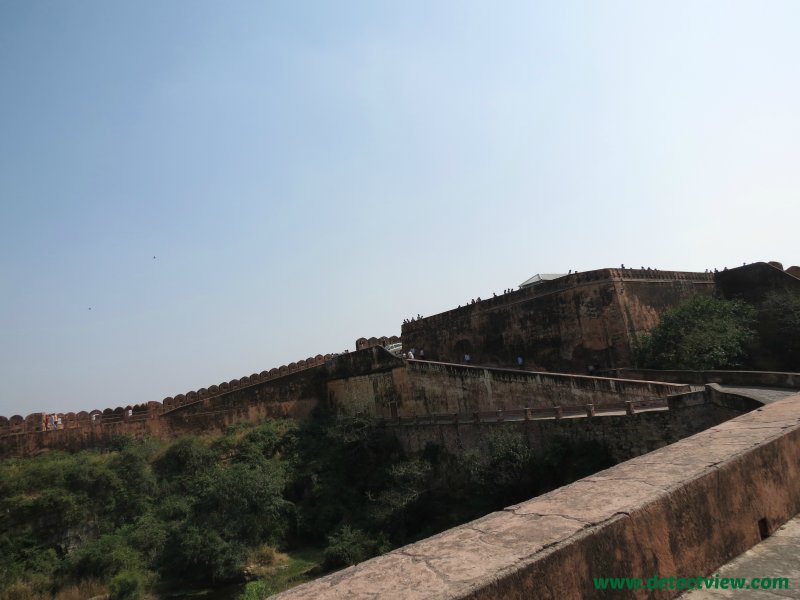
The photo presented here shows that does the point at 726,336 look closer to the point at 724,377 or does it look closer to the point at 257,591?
the point at 724,377

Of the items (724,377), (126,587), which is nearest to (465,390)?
(724,377)

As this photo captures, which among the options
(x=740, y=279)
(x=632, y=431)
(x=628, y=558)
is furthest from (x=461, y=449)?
(x=740, y=279)

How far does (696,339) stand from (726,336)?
1.05m

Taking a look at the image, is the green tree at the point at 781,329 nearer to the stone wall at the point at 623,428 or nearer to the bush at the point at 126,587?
the stone wall at the point at 623,428

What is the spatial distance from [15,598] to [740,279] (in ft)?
89.3

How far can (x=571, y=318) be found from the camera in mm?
17750

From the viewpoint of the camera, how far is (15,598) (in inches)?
483

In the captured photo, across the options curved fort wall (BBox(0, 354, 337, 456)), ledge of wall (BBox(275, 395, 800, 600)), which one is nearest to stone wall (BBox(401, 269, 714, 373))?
curved fort wall (BBox(0, 354, 337, 456))

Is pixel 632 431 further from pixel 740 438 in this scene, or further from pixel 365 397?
pixel 365 397

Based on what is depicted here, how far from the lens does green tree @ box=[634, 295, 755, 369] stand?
47.3 feet

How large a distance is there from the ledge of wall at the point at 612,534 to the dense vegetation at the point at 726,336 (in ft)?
44.2

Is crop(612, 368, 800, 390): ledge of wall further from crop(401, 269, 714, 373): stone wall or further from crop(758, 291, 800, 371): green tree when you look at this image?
crop(758, 291, 800, 371): green tree

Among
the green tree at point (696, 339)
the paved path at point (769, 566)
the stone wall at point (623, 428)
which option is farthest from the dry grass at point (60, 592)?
the green tree at point (696, 339)

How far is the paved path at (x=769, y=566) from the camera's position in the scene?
1.91 metres
